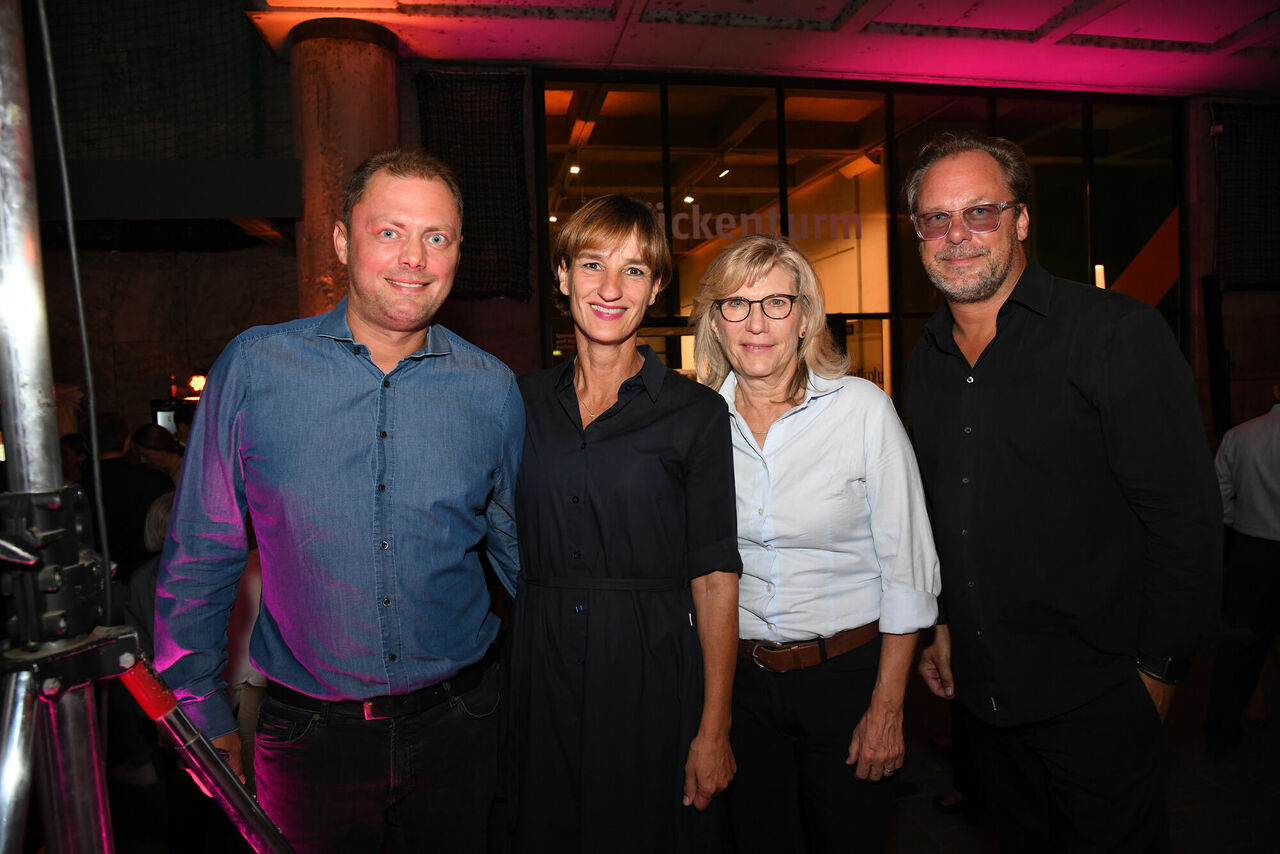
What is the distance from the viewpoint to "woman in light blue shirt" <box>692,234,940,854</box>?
6.06 ft

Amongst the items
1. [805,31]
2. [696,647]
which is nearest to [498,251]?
[805,31]

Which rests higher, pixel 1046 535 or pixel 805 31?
pixel 805 31

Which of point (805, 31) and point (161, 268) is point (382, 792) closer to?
point (805, 31)

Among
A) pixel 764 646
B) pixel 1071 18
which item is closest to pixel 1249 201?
pixel 1071 18

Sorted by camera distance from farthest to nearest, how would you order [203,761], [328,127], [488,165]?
[488,165]
[328,127]
[203,761]

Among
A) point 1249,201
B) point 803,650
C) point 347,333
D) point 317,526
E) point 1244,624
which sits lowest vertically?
point 1244,624

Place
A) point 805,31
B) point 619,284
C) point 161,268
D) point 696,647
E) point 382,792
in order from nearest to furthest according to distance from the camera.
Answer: point 382,792 → point 696,647 → point 619,284 → point 805,31 → point 161,268

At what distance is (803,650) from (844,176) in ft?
24.2

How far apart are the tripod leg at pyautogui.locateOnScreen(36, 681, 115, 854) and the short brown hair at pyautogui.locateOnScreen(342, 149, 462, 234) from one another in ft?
3.77

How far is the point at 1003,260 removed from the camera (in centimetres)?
195

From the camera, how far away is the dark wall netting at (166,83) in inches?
289

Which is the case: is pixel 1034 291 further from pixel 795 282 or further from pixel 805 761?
pixel 805 761

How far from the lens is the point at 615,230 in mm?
1907

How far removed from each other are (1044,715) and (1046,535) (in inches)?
17.0
